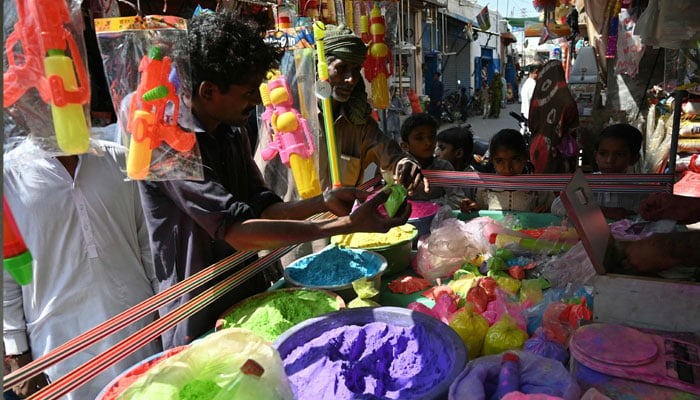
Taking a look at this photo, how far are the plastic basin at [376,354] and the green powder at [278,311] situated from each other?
151 millimetres

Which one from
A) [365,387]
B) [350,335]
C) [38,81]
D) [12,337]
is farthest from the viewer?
[12,337]

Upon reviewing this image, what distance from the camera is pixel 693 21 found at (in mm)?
1806

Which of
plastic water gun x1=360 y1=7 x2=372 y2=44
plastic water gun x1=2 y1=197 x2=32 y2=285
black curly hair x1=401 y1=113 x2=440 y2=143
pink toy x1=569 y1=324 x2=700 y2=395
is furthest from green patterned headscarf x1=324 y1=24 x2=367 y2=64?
plastic water gun x1=2 y1=197 x2=32 y2=285

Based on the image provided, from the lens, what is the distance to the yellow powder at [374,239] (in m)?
1.97

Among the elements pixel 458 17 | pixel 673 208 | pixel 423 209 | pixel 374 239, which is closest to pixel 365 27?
pixel 423 209

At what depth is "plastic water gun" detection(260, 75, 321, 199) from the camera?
1.88 meters

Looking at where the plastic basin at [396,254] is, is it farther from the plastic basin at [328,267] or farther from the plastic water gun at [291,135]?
the plastic water gun at [291,135]

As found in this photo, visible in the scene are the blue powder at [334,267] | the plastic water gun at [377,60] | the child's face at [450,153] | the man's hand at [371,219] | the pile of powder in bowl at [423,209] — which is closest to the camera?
the man's hand at [371,219]

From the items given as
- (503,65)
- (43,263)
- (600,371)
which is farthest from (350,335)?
(503,65)

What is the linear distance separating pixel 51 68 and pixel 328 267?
49.3 inches

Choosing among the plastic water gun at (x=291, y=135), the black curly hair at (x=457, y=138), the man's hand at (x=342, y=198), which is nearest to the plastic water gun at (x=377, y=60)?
the black curly hair at (x=457, y=138)

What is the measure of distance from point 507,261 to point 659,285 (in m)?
0.79

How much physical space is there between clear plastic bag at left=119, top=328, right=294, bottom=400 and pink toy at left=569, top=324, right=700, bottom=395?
2.32ft

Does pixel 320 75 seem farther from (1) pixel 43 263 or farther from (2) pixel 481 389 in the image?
(2) pixel 481 389
